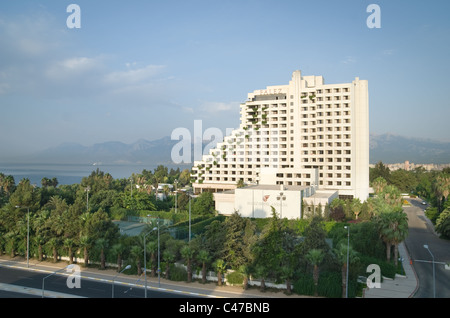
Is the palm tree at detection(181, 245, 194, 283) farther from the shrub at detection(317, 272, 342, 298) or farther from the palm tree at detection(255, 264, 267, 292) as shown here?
the shrub at detection(317, 272, 342, 298)

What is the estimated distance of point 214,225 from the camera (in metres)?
35.1

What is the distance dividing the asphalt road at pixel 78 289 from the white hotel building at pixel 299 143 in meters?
42.6

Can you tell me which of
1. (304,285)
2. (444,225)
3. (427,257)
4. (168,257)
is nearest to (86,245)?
(168,257)

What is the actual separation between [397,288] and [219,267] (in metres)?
16.1

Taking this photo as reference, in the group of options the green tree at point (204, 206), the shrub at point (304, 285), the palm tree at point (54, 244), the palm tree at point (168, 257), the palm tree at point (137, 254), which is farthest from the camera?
the green tree at point (204, 206)

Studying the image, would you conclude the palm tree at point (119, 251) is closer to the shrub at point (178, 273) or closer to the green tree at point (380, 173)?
the shrub at point (178, 273)

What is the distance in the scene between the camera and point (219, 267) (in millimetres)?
30203

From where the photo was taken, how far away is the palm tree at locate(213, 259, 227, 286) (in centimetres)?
3017

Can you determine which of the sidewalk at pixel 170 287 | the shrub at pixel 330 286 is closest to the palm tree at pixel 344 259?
the shrub at pixel 330 286

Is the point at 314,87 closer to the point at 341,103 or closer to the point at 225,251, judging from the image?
the point at 341,103

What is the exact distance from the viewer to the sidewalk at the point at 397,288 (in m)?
27.9

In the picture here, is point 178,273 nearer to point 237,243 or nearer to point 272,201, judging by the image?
point 237,243
